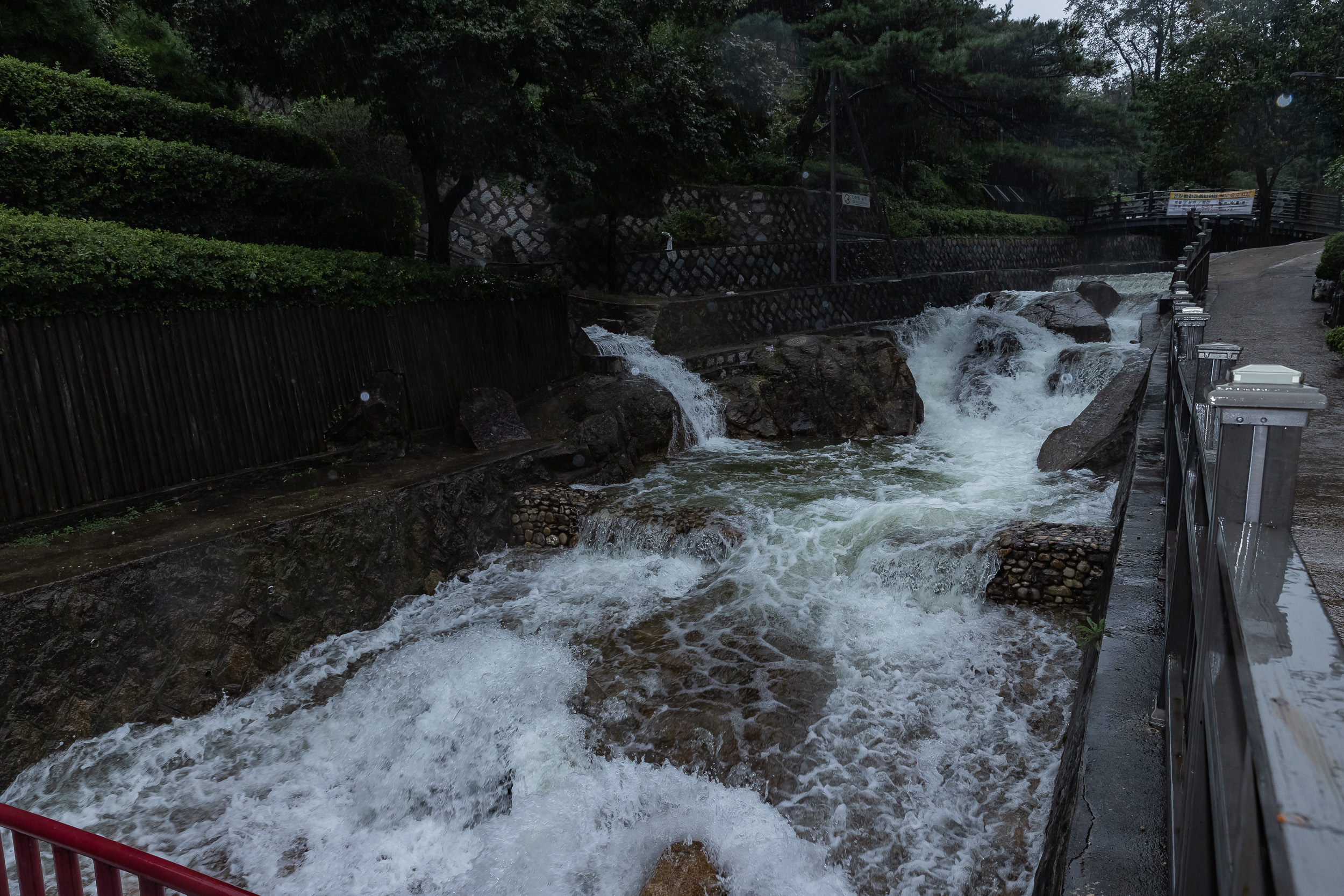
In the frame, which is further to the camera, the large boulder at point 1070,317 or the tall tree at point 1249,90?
the tall tree at point 1249,90

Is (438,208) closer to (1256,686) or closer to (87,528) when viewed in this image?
(87,528)

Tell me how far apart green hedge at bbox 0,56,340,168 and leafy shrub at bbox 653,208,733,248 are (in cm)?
793

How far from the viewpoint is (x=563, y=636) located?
7023 mm

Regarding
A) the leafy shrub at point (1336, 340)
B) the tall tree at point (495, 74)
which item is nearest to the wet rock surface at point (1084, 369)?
the leafy shrub at point (1336, 340)

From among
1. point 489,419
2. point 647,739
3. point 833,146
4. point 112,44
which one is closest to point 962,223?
point 833,146

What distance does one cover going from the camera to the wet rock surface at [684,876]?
434 cm

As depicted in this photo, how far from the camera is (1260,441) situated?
1956 millimetres

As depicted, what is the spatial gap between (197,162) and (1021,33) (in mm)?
18433

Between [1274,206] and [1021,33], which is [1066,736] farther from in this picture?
[1274,206]

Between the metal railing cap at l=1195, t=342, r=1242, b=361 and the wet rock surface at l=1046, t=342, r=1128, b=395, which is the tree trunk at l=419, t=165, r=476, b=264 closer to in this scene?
the metal railing cap at l=1195, t=342, r=1242, b=361

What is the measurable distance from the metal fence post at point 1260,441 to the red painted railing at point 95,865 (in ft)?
9.12

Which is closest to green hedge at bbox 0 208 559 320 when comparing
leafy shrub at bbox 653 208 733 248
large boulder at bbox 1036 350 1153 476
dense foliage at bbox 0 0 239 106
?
dense foliage at bbox 0 0 239 106

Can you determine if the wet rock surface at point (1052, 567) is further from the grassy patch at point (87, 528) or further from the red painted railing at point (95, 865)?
the grassy patch at point (87, 528)

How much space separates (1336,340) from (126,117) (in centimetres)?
1701
